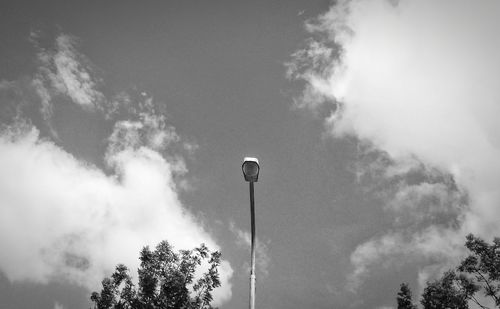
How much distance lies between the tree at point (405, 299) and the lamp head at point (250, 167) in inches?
1327

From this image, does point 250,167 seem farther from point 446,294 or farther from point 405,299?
point 405,299

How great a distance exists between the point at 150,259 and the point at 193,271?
3.12 meters

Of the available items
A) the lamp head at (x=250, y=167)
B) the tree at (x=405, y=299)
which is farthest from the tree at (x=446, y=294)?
the lamp head at (x=250, y=167)

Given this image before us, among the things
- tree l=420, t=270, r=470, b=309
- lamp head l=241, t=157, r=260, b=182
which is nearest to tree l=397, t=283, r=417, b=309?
tree l=420, t=270, r=470, b=309

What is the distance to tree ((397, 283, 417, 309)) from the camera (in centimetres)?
3255

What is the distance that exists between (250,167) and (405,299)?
34194 millimetres

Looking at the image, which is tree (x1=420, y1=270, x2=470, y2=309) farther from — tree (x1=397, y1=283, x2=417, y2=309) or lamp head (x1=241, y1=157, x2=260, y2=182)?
lamp head (x1=241, y1=157, x2=260, y2=182)

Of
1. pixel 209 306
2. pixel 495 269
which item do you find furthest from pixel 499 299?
pixel 209 306

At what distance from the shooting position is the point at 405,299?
3312 centimetres

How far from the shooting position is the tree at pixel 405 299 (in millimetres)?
32553

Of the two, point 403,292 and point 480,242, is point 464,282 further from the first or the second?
point 403,292

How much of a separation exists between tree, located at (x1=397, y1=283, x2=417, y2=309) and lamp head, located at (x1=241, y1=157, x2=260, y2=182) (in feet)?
111

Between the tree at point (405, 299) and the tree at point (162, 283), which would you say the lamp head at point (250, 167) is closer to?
the tree at point (162, 283)

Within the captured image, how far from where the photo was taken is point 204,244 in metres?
24.2
